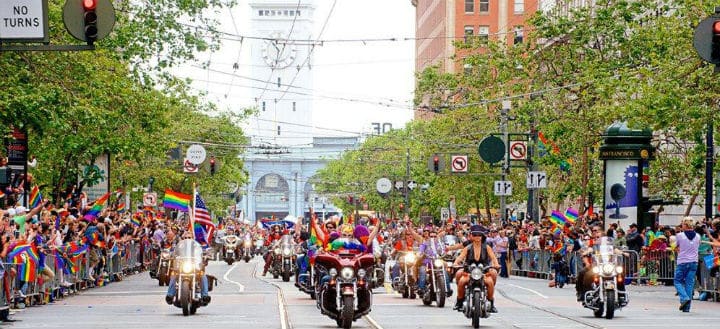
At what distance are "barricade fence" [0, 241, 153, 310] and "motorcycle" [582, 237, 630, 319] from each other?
9.17m

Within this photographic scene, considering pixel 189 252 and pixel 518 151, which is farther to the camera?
pixel 518 151

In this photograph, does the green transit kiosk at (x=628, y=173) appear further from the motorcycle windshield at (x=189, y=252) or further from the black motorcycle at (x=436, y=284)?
the motorcycle windshield at (x=189, y=252)

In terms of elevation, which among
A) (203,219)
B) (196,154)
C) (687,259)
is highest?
(196,154)

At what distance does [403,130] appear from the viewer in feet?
421

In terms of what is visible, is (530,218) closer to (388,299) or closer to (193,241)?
(388,299)

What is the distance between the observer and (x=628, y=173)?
4394cm

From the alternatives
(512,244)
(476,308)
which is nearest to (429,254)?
(476,308)

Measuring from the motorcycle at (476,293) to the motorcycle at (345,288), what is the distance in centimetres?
147

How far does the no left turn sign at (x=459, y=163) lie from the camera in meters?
69.0

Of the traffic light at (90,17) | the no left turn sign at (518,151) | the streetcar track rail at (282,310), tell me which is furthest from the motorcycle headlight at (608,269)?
the no left turn sign at (518,151)

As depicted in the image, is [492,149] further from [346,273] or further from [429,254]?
[346,273]

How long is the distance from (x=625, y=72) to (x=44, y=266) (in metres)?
18.6

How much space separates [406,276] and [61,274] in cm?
686

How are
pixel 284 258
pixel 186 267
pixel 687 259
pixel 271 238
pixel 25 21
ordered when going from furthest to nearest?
1. pixel 271 238
2. pixel 284 258
3. pixel 687 259
4. pixel 186 267
5. pixel 25 21
